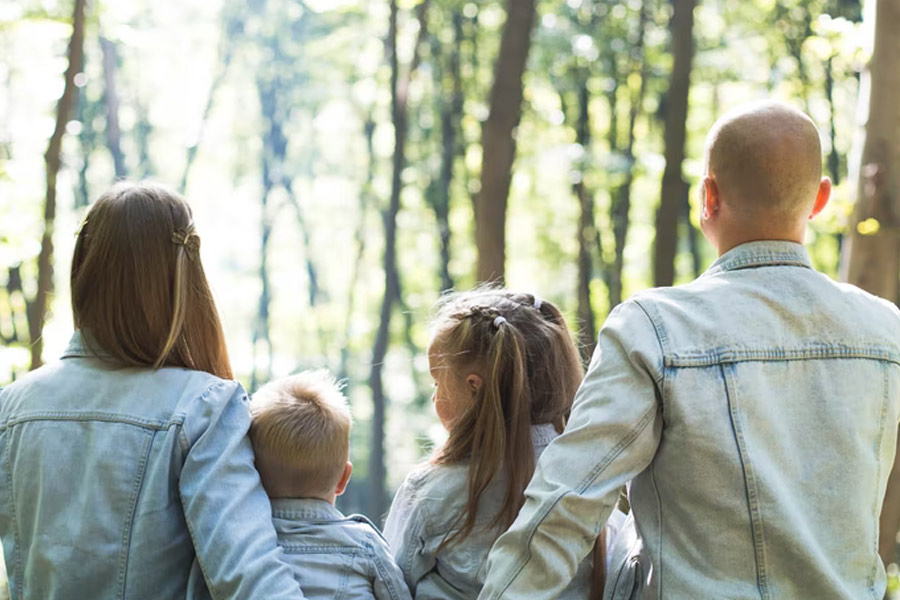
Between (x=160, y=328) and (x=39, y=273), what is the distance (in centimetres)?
619

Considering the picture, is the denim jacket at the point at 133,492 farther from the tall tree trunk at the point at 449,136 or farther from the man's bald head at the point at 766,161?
the tall tree trunk at the point at 449,136

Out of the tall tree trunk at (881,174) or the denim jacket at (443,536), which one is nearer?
the denim jacket at (443,536)

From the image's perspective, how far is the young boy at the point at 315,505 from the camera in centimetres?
246

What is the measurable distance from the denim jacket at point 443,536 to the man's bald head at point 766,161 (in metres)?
0.80

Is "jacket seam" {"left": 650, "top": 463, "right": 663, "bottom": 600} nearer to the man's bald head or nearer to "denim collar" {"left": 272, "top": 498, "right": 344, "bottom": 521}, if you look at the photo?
the man's bald head

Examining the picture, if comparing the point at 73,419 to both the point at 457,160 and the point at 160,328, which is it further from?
the point at 457,160

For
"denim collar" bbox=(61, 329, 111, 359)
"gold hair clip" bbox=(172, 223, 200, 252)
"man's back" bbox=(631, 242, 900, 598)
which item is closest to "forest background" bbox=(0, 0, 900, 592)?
"man's back" bbox=(631, 242, 900, 598)

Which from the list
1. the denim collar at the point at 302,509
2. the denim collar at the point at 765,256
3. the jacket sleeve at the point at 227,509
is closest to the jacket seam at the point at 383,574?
the denim collar at the point at 302,509

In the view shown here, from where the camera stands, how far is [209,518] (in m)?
2.27

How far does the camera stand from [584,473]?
206cm

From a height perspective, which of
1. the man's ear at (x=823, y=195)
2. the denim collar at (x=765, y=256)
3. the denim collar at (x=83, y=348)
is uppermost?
the man's ear at (x=823, y=195)

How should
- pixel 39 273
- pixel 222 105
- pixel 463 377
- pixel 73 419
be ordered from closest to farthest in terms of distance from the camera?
pixel 73 419 < pixel 463 377 < pixel 39 273 < pixel 222 105

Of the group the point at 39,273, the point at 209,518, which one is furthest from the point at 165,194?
the point at 39,273

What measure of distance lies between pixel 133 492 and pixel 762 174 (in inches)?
62.4
